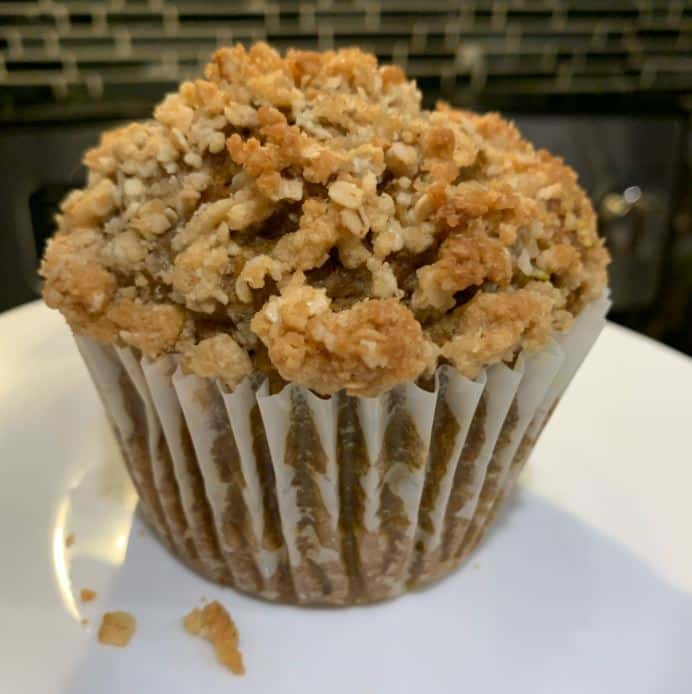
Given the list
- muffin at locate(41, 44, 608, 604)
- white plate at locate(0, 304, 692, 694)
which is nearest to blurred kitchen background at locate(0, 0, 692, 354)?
white plate at locate(0, 304, 692, 694)

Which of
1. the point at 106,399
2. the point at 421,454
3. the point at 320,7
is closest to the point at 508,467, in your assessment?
the point at 421,454

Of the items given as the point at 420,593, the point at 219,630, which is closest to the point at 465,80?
the point at 420,593

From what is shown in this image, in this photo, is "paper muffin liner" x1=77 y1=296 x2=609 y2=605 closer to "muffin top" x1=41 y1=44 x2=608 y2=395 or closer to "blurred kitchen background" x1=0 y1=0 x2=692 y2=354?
"muffin top" x1=41 y1=44 x2=608 y2=395

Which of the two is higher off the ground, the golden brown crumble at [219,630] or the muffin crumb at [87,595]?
the muffin crumb at [87,595]

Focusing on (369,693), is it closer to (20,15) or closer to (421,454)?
(421,454)

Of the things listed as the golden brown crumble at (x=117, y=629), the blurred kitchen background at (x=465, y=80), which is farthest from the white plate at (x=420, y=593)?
the blurred kitchen background at (x=465, y=80)

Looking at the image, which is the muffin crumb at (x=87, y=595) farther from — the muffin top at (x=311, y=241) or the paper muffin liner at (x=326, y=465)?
the muffin top at (x=311, y=241)

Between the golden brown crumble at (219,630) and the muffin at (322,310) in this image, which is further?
the golden brown crumble at (219,630)
